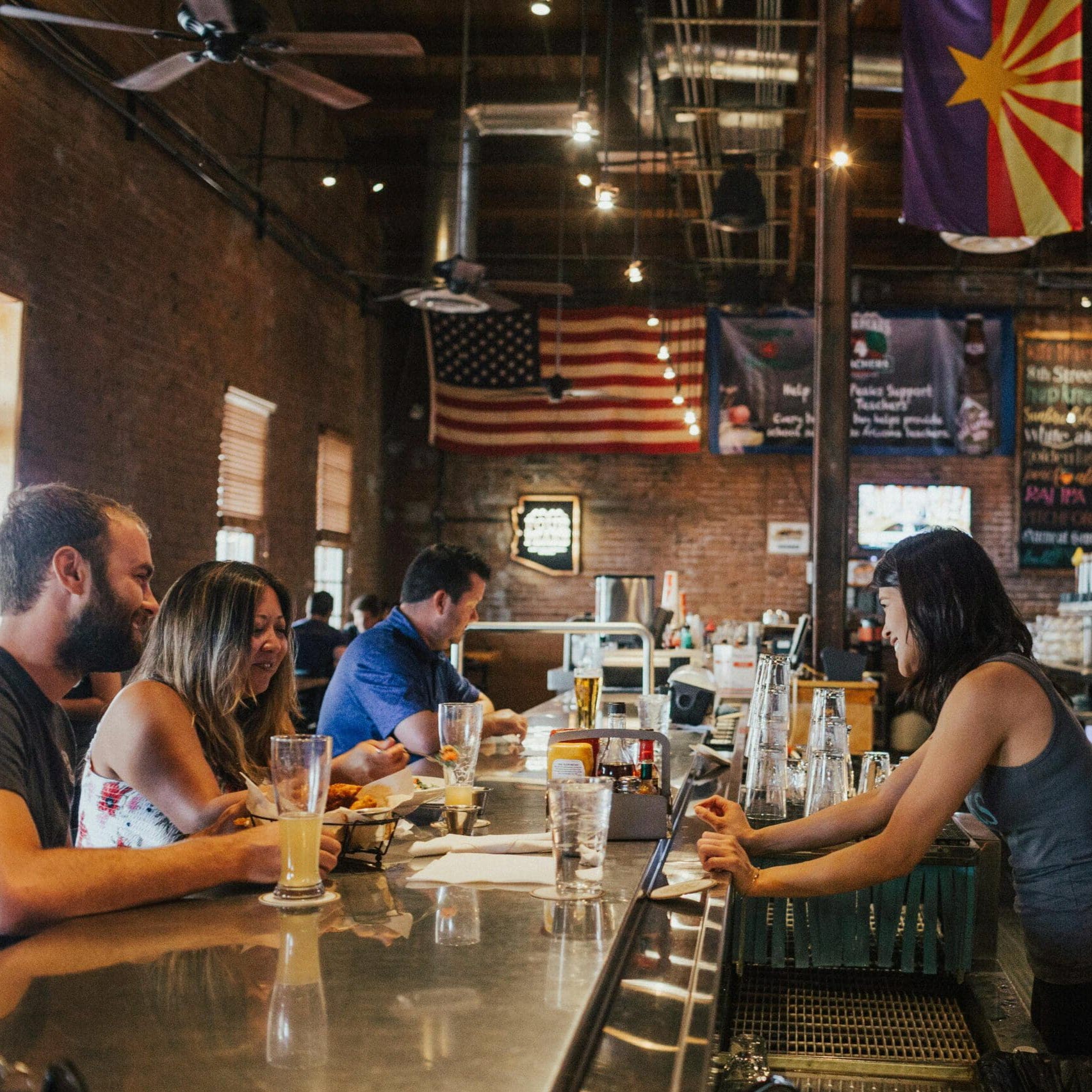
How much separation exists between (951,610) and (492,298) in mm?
5797

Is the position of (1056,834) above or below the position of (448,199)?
below

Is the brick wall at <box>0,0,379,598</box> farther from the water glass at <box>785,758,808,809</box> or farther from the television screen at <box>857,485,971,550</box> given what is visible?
the television screen at <box>857,485,971,550</box>

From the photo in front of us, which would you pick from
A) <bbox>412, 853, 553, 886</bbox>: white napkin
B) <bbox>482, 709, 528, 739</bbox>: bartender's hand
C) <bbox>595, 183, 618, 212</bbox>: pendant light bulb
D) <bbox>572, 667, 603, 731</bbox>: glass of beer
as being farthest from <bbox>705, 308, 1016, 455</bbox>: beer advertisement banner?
<bbox>412, 853, 553, 886</bbox>: white napkin

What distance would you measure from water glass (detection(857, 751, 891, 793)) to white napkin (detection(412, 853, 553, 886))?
0.86 meters

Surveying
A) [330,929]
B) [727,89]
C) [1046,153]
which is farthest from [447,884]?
[727,89]

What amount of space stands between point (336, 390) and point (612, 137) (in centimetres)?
328

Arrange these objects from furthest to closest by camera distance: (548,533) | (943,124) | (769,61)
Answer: (548,533)
(769,61)
(943,124)

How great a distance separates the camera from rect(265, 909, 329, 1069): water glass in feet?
3.22

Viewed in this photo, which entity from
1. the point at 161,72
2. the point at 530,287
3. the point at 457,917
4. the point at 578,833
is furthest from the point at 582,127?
the point at 457,917

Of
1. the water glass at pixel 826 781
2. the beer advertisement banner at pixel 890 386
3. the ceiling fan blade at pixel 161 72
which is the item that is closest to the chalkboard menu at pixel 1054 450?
the beer advertisement banner at pixel 890 386

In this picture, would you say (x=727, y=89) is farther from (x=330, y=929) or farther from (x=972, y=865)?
(x=330, y=929)

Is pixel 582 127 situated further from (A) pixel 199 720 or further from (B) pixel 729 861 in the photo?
(B) pixel 729 861

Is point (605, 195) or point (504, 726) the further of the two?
point (605, 195)

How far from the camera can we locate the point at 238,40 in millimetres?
4180
